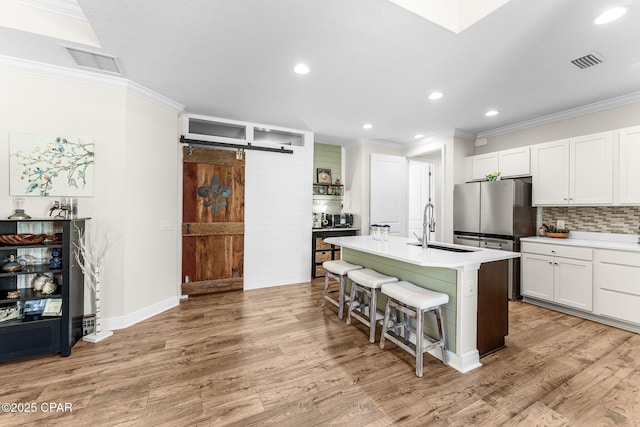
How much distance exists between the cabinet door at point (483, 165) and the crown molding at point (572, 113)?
0.56 metres

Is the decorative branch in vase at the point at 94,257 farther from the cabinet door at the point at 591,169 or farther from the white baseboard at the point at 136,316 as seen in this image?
the cabinet door at the point at 591,169

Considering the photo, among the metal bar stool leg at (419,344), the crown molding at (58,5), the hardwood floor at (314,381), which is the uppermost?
the crown molding at (58,5)

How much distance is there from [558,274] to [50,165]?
5.94 m

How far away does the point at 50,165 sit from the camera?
279 centimetres

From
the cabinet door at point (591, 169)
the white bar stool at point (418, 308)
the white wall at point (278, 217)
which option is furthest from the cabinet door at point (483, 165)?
the white bar stool at point (418, 308)

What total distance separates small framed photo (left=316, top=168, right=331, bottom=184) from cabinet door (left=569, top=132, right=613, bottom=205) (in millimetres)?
3842

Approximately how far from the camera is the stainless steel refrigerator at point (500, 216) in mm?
4035

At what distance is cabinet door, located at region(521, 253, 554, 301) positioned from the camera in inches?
145

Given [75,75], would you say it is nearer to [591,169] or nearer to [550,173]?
[550,173]

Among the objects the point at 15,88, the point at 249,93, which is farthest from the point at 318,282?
the point at 15,88

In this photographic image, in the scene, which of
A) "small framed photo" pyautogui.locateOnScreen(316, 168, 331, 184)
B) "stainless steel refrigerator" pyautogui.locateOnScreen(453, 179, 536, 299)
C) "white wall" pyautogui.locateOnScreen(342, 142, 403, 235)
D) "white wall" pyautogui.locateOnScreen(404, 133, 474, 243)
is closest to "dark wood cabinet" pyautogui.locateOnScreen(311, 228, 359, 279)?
"white wall" pyautogui.locateOnScreen(342, 142, 403, 235)

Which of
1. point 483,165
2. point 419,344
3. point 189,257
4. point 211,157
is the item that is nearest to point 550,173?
point 483,165

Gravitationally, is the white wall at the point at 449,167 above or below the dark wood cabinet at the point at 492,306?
above

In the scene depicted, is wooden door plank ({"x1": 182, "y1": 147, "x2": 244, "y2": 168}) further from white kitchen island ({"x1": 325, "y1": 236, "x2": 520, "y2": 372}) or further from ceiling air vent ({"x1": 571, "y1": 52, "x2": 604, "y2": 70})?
ceiling air vent ({"x1": 571, "y1": 52, "x2": 604, "y2": 70})
